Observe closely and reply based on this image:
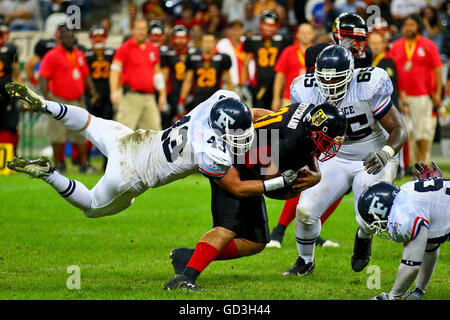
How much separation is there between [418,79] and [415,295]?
6794mm

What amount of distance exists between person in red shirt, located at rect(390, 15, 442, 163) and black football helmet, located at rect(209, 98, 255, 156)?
6580 mm

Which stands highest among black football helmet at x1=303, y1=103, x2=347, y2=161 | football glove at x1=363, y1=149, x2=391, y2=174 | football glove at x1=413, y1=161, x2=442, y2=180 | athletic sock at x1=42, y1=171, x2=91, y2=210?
black football helmet at x1=303, y1=103, x2=347, y2=161

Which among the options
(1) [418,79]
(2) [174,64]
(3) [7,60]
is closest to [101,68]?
Result: (2) [174,64]

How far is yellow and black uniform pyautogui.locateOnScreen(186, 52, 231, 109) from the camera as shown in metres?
11.6

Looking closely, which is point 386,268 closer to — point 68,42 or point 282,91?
point 282,91

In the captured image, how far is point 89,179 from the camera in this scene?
33.7 ft

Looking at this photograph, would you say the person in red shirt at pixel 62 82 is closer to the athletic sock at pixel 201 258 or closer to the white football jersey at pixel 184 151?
the white football jersey at pixel 184 151

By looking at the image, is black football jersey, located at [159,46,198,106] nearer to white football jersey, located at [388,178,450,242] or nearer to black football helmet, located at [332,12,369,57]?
black football helmet, located at [332,12,369,57]

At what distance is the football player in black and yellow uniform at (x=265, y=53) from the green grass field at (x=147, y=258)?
9.72 ft

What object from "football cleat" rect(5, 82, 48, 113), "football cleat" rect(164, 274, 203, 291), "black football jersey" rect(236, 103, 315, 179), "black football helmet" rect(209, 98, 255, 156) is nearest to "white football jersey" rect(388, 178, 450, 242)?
"black football jersey" rect(236, 103, 315, 179)

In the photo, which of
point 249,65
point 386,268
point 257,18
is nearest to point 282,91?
point 249,65

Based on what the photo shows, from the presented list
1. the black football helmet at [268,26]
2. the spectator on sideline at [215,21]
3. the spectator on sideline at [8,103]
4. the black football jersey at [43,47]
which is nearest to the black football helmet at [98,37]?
the black football jersey at [43,47]

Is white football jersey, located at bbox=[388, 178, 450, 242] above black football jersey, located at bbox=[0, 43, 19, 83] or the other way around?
above

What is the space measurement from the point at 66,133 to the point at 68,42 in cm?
130
